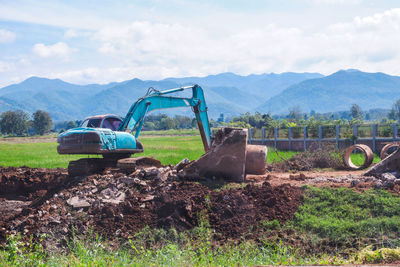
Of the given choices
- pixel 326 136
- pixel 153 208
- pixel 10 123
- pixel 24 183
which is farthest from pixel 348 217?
pixel 10 123

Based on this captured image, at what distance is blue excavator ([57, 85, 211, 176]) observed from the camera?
35.9ft

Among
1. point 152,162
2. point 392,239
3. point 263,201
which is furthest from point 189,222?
point 152,162

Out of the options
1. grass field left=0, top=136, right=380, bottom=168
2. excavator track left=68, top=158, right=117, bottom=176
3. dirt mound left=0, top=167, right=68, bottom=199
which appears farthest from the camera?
grass field left=0, top=136, right=380, bottom=168

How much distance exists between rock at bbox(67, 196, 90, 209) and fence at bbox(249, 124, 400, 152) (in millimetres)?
12651

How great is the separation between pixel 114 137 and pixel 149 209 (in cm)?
375

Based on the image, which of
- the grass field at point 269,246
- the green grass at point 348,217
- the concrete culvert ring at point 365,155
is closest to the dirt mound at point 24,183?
the grass field at point 269,246

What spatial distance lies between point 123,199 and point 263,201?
2992 millimetres

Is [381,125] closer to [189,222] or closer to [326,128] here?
[326,128]

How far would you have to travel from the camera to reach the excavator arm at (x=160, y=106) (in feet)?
42.1

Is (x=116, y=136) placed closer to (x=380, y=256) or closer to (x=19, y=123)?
(x=380, y=256)

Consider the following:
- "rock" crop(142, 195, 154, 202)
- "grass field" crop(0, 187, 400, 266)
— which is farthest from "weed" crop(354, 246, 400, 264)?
"rock" crop(142, 195, 154, 202)

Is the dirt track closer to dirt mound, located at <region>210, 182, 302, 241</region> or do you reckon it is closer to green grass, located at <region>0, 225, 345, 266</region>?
dirt mound, located at <region>210, 182, 302, 241</region>

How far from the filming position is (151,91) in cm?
1391

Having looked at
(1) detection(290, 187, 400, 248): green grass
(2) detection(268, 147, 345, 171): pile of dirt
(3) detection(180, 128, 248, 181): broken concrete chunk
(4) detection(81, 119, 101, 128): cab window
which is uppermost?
(4) detection(81, 119, 101, 128): cab window
